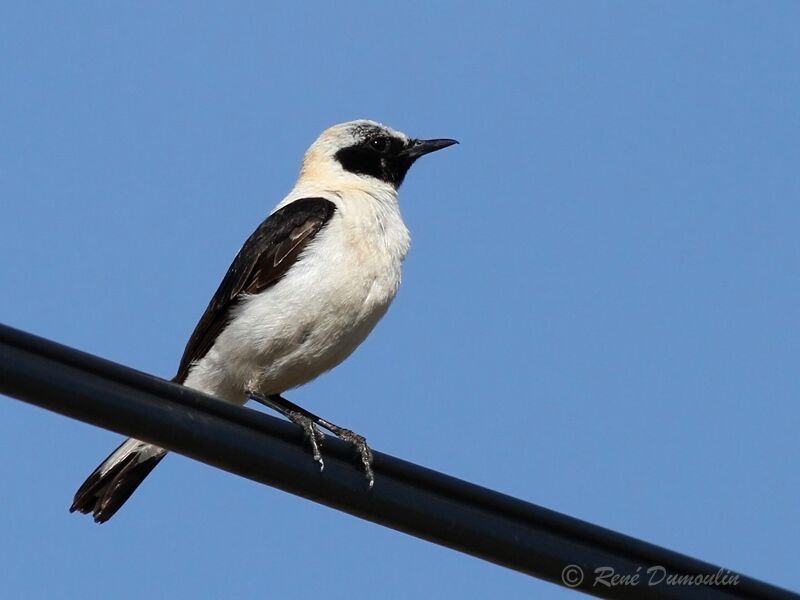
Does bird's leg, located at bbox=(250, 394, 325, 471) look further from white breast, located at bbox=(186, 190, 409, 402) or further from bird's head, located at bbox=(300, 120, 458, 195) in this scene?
bird's head, located at bbox=(300, 120, 458, 195)

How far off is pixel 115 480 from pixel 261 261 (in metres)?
1.44

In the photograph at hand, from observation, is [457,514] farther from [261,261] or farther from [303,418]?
[261,261]

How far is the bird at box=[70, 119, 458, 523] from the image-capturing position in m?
7.31

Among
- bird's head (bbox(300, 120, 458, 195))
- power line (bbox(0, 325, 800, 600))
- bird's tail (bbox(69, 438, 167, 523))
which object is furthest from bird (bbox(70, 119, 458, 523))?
power line (bbox(0, 325, 800, 600))

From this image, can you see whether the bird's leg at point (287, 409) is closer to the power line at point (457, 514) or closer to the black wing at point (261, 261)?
the black wing at point (261, 261)

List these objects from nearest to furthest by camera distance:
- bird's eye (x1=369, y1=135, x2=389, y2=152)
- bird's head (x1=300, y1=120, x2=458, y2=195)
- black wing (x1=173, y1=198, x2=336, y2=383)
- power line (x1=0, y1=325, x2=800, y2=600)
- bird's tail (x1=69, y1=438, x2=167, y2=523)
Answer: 1. power line (x1=0, y1=325, x2=800, y2=600)
2. bird's tail (x1=69, y1=438, x2=167, y2=523)
3. black wing (x1=173, y1=198, x2=336, y2=383)
4. bird's head (x1=300, y1=120, x2=458, y2=195)
5. bird's eye (x1=369, y1=135, x2=389, y2=152)

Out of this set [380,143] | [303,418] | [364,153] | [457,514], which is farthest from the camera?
[380,143]

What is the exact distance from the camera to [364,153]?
9219 mm

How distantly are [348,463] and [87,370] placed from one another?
1100 mm

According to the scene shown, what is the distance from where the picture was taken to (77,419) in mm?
3893

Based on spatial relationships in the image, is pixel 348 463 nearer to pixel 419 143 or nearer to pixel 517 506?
pixel 517 506

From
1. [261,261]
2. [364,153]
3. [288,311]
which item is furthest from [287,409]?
[364,153]

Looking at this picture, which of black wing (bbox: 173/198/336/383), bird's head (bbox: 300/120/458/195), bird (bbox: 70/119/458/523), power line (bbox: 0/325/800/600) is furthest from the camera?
bird's head (bbox: 300/120/458/195)

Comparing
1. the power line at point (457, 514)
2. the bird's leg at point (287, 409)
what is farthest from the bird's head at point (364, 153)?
the power line at point (457, 514)
